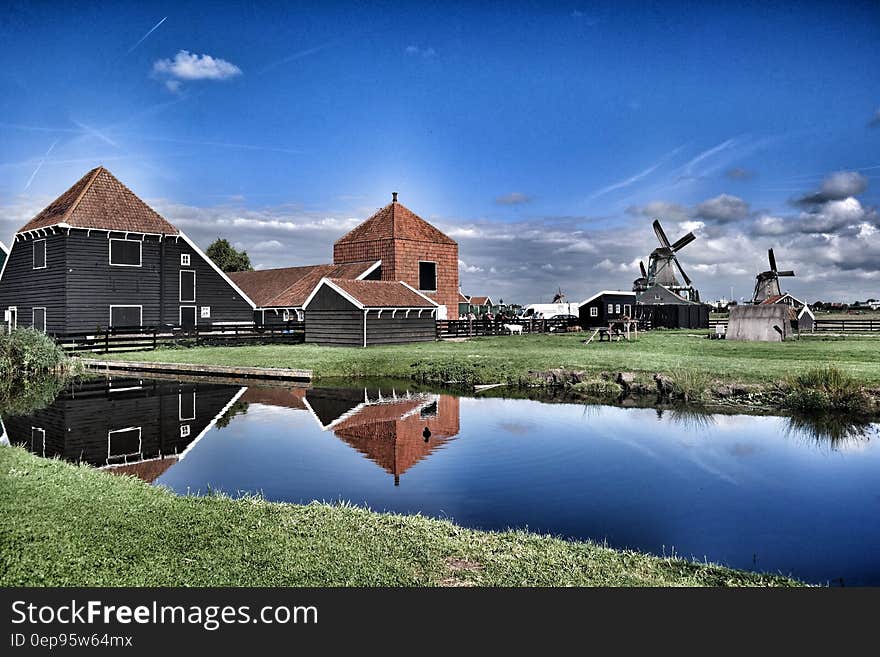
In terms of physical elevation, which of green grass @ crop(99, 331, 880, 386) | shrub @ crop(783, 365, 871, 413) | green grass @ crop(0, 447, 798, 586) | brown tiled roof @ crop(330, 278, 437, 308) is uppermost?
brown tiled roof @ crop(330, 278, 437, 308)

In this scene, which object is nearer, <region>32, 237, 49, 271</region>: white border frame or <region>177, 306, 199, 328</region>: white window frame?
<region>32, 237, 49, 271</region>: white border frame

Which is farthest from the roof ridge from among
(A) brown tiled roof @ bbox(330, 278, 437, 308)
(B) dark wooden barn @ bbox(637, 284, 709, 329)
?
(B) dark wooden barn @ bbox(637, 284, 709, 329)

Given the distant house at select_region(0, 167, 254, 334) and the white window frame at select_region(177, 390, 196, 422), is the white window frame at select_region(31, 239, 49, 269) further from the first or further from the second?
the white window frame at select_region(177, 390, 196, 422)

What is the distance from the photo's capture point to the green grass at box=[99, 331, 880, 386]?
19.6 meters

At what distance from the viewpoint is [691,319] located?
57.9 metres

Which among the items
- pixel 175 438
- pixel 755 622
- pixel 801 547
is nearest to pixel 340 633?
pixel 755 622

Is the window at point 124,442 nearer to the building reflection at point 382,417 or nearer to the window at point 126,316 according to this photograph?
the building reflection at point 382,417

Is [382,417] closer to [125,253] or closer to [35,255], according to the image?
[125,253]

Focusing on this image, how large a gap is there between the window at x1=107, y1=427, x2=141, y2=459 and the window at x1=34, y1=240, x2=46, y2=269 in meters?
22.3

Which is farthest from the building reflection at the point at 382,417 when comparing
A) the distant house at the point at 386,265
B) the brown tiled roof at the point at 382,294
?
the distant house at the point at 386,265

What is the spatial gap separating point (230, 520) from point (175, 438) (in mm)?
6945

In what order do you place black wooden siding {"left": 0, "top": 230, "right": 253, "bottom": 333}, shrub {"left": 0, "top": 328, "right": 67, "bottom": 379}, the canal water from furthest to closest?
black wooden siding {"left": 0, "top": 230, "right": 253, "bottom": 333} < shrub {"left": 0, "top": 328, "right": 67, "bottom": 379} < the canal water

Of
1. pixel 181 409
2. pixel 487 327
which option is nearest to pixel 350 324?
pixel 487 327

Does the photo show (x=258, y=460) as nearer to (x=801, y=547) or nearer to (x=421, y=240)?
(x=801, y=547)
